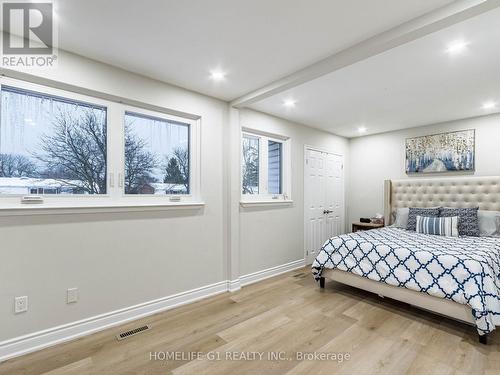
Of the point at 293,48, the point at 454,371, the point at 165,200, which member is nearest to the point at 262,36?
the point at 293,48

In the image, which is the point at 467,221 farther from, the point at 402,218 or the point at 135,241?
the point at 135,241

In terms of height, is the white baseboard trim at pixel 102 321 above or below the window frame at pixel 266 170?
below

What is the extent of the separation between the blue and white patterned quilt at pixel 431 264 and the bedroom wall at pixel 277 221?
2.62 ft

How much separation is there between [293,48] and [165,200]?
201 centimetres

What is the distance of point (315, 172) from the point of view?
471cm

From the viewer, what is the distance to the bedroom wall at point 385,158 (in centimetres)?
384

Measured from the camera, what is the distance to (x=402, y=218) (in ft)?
14.0

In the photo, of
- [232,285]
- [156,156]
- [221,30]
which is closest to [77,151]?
[156,156]

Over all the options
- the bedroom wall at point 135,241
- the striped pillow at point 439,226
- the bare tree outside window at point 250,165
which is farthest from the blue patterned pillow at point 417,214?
the bare tree outside window at point 250,165

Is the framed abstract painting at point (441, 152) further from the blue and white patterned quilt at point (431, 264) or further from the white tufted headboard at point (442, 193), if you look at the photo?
the blue and white patterned quilt at point (431, 264)

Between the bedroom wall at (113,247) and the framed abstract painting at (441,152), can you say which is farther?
the framed abstract painting at (441,152)

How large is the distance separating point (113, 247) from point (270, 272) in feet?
7.49

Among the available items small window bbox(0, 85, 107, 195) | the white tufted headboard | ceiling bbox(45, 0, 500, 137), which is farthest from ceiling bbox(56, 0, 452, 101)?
the white tufted headboard

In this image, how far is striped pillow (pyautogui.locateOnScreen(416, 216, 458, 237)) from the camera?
3475 mm
